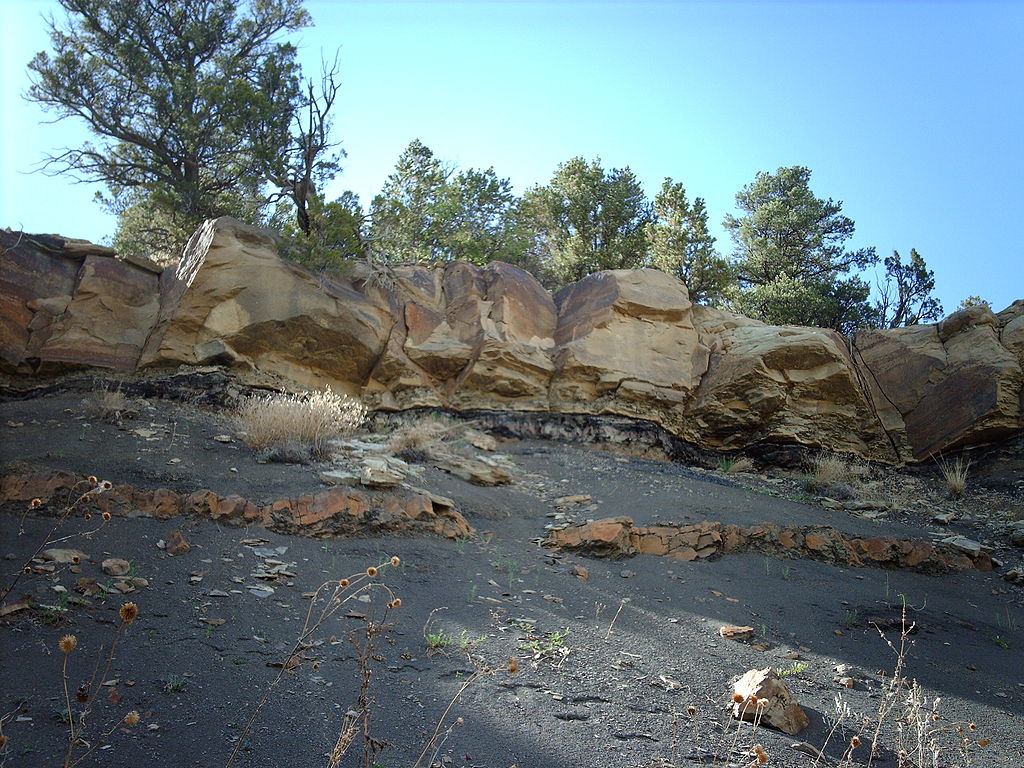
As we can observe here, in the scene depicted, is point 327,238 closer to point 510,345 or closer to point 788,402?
point 510,345

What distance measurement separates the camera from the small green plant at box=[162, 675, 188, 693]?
3.71 metres

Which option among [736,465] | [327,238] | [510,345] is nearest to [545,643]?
[510,345]

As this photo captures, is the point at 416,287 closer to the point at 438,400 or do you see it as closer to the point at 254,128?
the point at 438,400

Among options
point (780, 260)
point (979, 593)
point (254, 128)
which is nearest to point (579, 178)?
point (780, 260)

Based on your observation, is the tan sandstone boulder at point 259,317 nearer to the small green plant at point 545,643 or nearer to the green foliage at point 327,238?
the green foliage at point 327,238

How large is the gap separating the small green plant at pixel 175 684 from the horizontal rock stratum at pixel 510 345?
8657 mm

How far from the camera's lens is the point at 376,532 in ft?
22.8

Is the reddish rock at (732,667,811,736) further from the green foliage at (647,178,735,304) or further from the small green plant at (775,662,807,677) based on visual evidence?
the green foliage at (647,178,735,304)

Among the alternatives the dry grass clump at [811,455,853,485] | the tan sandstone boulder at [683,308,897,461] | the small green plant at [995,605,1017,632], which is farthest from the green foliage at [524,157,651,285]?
the small green plant at [995,605,1017,632]

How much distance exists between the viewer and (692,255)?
17672 mm

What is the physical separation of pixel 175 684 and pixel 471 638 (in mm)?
1942

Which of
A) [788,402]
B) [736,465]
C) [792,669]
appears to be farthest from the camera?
[788,402]

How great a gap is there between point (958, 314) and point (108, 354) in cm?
1553

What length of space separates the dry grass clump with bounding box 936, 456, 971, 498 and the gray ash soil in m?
2.58
